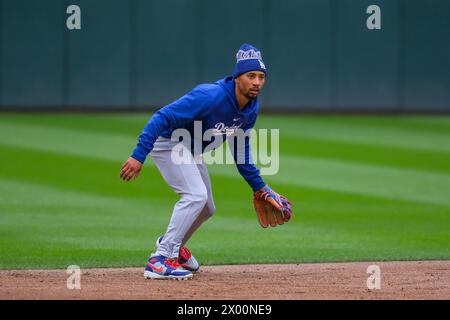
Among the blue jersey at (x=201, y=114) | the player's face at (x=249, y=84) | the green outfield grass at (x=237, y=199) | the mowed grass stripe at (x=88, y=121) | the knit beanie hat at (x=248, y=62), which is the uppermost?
the knit beanie hat at (x=248, y=62)

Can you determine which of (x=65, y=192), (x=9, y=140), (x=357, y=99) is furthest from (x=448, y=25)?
(x=65, y=192)

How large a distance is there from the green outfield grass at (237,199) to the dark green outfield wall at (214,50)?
5.59 ft

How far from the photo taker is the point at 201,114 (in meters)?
7.12

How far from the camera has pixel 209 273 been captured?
7.72 meters

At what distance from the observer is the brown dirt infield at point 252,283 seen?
660 centimetres

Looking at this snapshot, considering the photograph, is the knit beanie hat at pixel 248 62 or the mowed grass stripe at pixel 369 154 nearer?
the knit beanie hat at pixel 248 62

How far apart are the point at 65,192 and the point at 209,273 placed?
478cm

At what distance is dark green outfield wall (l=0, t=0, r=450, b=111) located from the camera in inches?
795

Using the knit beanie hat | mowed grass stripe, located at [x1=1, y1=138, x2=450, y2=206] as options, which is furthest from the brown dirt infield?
mowed grass stripe, located at [x1=1, y1=138, x2=450, y2=206]

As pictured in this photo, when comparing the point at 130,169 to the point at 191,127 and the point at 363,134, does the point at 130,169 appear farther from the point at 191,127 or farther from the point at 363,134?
the point at 363,134

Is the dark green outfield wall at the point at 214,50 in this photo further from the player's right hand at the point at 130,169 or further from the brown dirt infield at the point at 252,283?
the player's right hand at the point at 130,169

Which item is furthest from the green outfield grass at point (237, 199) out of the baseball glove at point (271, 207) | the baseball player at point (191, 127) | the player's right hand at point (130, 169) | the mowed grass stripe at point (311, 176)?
the player's right hand at point (130, 169)

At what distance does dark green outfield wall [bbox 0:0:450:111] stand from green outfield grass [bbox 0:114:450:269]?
A: 5.59ft

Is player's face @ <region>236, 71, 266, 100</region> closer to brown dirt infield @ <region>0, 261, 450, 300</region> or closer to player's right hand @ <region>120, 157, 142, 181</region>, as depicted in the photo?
player's right hand @ <region>120, 157, 142, 181</region>
